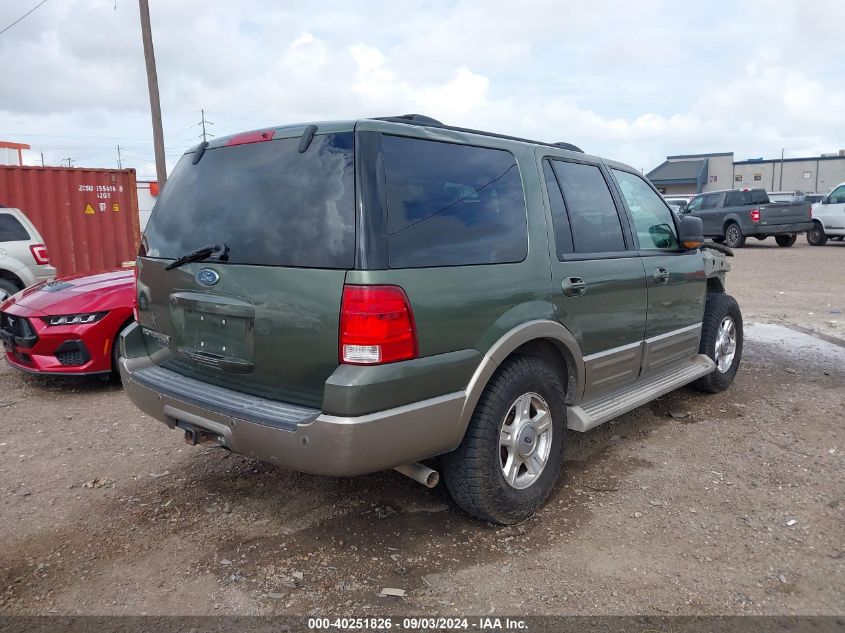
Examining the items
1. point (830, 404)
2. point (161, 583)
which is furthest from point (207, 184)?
point (830, 404)

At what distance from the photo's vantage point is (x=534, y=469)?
3.38 m

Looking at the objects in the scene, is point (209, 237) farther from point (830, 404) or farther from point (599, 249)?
point (830, 404)

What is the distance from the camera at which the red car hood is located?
5.41 metres

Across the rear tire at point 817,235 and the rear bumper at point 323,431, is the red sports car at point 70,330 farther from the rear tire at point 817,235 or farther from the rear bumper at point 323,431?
the rear tire at point 817,235

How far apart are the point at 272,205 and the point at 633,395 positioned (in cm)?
250

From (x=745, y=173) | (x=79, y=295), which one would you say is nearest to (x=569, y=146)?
(x=79, y=295)

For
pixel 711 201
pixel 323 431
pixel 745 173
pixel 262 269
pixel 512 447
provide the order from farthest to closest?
pixel 745 173 < pixel 711 201 < pixel 512 447 < pixel 262 269 < pixel 323 431

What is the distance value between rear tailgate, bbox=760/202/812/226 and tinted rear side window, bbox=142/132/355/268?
20363 millimetres

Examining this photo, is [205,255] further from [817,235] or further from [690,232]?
[817,235]

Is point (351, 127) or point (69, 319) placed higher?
point (351, 127)

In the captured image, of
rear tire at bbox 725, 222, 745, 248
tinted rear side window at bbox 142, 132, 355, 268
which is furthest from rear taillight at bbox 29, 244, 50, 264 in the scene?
rear tire at bbox 725, 222, 745, 248

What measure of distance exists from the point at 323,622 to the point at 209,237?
1.75m

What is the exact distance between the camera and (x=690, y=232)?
464 centimetres

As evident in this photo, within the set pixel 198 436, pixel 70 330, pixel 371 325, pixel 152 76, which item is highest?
pixel 152 76
